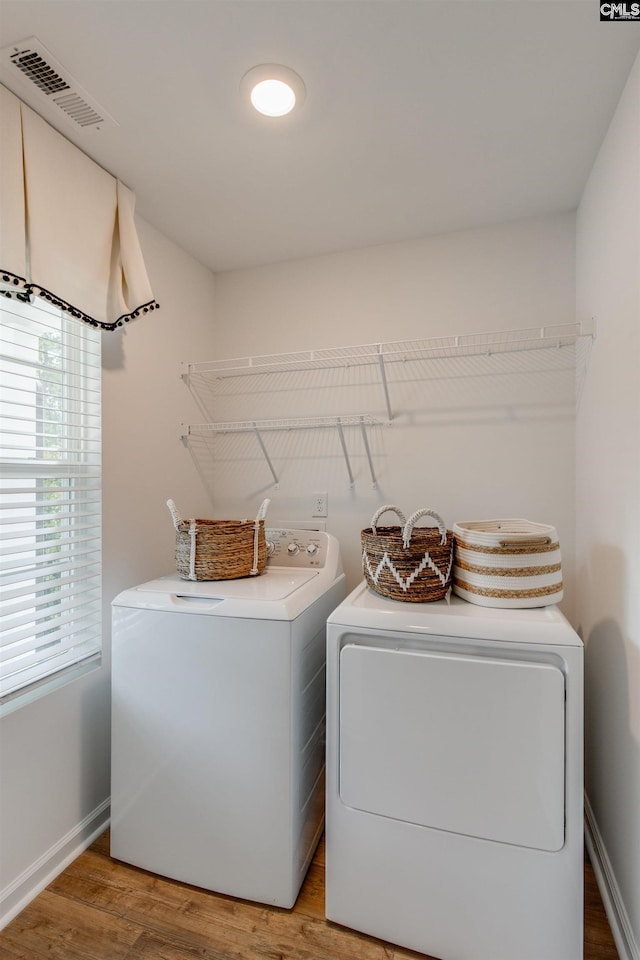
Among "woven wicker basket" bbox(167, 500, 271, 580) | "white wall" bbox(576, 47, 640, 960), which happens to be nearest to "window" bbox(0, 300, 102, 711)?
"woven wicker basket" bbox(167, 500, 271, 580)

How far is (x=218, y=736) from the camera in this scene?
1.43m

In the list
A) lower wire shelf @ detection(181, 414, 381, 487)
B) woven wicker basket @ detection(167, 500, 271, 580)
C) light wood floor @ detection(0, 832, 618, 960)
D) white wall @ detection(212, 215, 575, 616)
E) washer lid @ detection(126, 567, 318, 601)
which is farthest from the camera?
lower wire shelf @ detection(181, 414, 381, 487)

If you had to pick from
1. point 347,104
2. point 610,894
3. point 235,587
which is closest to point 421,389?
point 347,104

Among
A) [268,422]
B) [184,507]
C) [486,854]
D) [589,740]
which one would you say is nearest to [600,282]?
[268,422]

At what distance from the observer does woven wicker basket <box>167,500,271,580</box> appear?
1676 millimetres

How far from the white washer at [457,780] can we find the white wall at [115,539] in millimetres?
931

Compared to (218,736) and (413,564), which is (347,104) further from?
(218,736)

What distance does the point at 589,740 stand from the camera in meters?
1.70

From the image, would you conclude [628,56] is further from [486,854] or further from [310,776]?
[310,776]

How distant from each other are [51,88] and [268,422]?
142 centimetres

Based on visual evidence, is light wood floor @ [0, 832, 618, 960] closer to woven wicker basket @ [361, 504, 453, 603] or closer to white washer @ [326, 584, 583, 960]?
white washer @ [326, 584, 583, 960]

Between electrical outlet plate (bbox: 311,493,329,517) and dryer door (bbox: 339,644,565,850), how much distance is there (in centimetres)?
99

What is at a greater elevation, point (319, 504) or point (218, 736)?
point (319, 504)

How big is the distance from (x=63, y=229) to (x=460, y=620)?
69.2 inches
